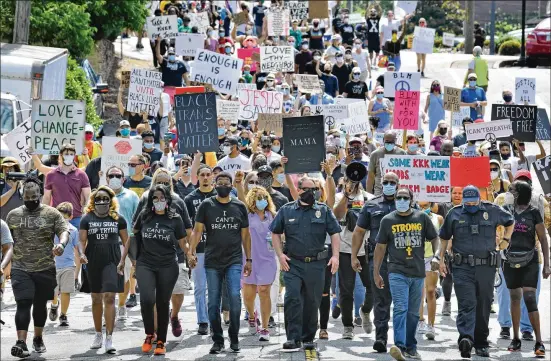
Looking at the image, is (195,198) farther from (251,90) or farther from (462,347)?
(251,90)

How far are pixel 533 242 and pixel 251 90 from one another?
10.3 metres

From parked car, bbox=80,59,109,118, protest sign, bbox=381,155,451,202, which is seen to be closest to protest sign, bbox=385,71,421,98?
parked car, bbox=80,59,109,118

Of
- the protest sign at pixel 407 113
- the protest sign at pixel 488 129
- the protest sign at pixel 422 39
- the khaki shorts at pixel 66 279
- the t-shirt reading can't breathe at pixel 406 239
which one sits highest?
the protest sign at pixel 422 39

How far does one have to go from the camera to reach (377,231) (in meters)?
15.0

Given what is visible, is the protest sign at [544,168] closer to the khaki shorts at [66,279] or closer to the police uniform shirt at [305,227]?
the police uniform shirt at [305,227]

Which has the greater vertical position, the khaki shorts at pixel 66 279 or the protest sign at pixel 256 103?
the protest sign at pixel 256 103

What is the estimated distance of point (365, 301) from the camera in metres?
16.5

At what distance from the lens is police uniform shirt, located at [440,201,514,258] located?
14766 millimetres

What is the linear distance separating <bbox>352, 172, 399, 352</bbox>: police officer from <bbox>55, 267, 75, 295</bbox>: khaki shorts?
314 cm

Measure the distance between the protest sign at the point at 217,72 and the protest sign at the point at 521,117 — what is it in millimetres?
4635

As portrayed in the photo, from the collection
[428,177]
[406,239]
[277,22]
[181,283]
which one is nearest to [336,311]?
[428,177]

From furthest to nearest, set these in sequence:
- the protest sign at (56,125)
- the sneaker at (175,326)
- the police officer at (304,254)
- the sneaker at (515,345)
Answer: the protest sign at (56,125)
the sneaker at (175,326)
the sneaker at (515,345)
the police officer at (304,254)

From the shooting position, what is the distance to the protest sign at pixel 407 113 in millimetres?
23594

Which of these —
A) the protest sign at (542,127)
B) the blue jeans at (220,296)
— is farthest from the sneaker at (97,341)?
the protest sign at (542,127)
